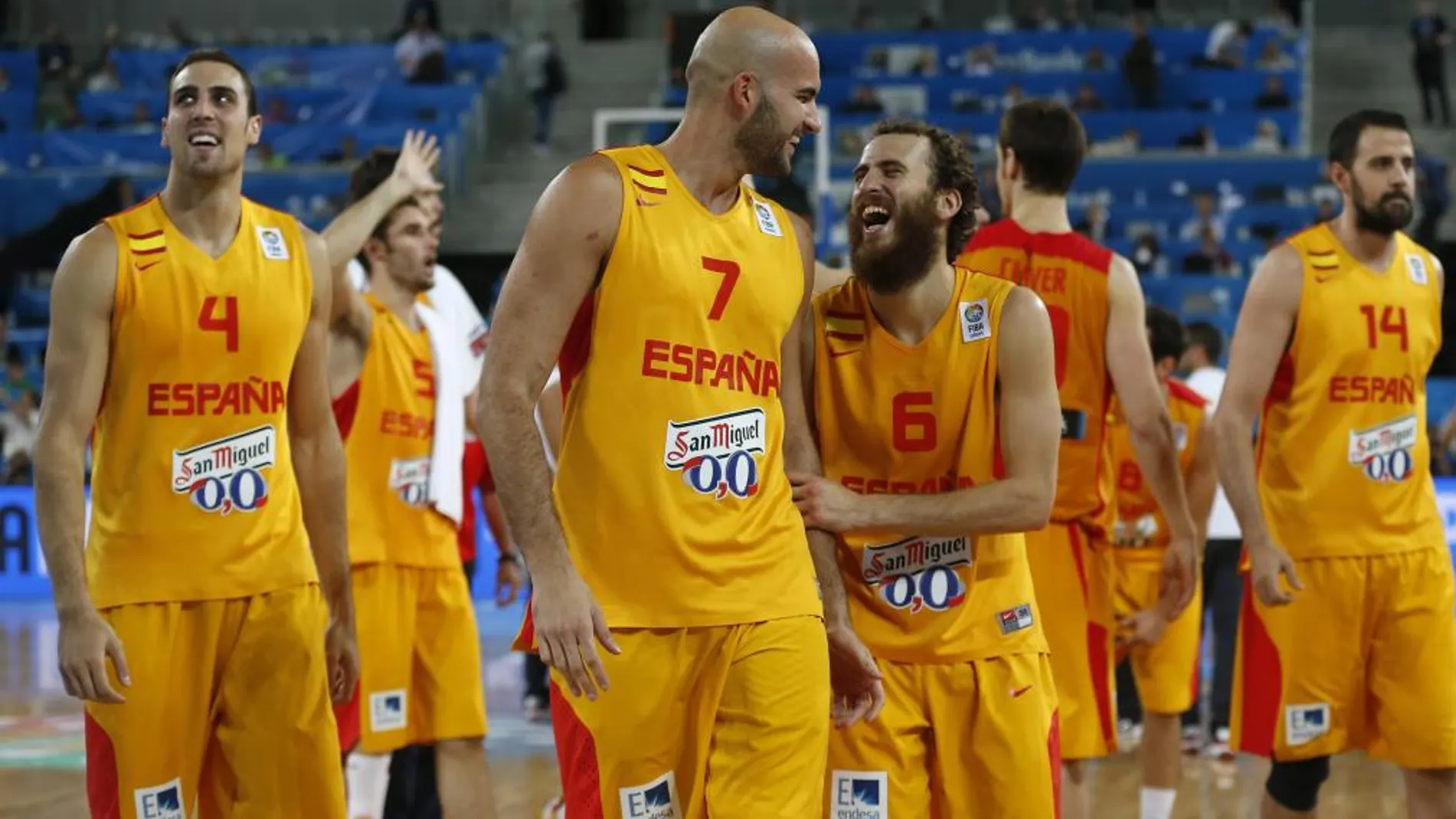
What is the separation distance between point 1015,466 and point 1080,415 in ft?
4.98

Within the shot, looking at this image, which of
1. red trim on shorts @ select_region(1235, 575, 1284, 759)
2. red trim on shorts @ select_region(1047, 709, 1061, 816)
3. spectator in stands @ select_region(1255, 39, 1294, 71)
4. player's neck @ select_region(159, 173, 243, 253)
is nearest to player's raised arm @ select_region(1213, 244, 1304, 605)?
red trim on shorts @ select_region(1235, 575, 1284, 759)

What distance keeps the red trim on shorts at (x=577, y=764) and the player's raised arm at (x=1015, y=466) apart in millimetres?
747

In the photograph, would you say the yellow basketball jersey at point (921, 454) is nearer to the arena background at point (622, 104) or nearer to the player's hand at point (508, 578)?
the player's hand at point (508, 578)

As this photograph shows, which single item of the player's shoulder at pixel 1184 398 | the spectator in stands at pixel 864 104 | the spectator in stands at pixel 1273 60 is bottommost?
the player's shoulder at pixel 1184 398

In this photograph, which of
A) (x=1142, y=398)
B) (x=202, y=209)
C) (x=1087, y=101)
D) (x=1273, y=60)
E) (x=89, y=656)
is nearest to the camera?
(x=89, y=656)

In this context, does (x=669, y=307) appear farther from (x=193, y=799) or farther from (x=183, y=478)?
(x=193, y=799)

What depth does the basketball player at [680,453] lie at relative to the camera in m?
3.71

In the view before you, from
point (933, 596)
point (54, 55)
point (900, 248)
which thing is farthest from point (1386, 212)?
point (54, 55)

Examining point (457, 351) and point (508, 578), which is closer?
point (457, 351)

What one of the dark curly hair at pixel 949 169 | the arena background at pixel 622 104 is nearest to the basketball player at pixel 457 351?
the dark curly hair at pixel 949 169

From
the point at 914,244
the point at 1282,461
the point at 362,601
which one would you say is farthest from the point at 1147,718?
the point at 914,244

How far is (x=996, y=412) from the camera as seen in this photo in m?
4.39

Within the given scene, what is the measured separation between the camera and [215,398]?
4.66 meters

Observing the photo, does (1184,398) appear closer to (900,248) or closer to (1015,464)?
(1015,464)
